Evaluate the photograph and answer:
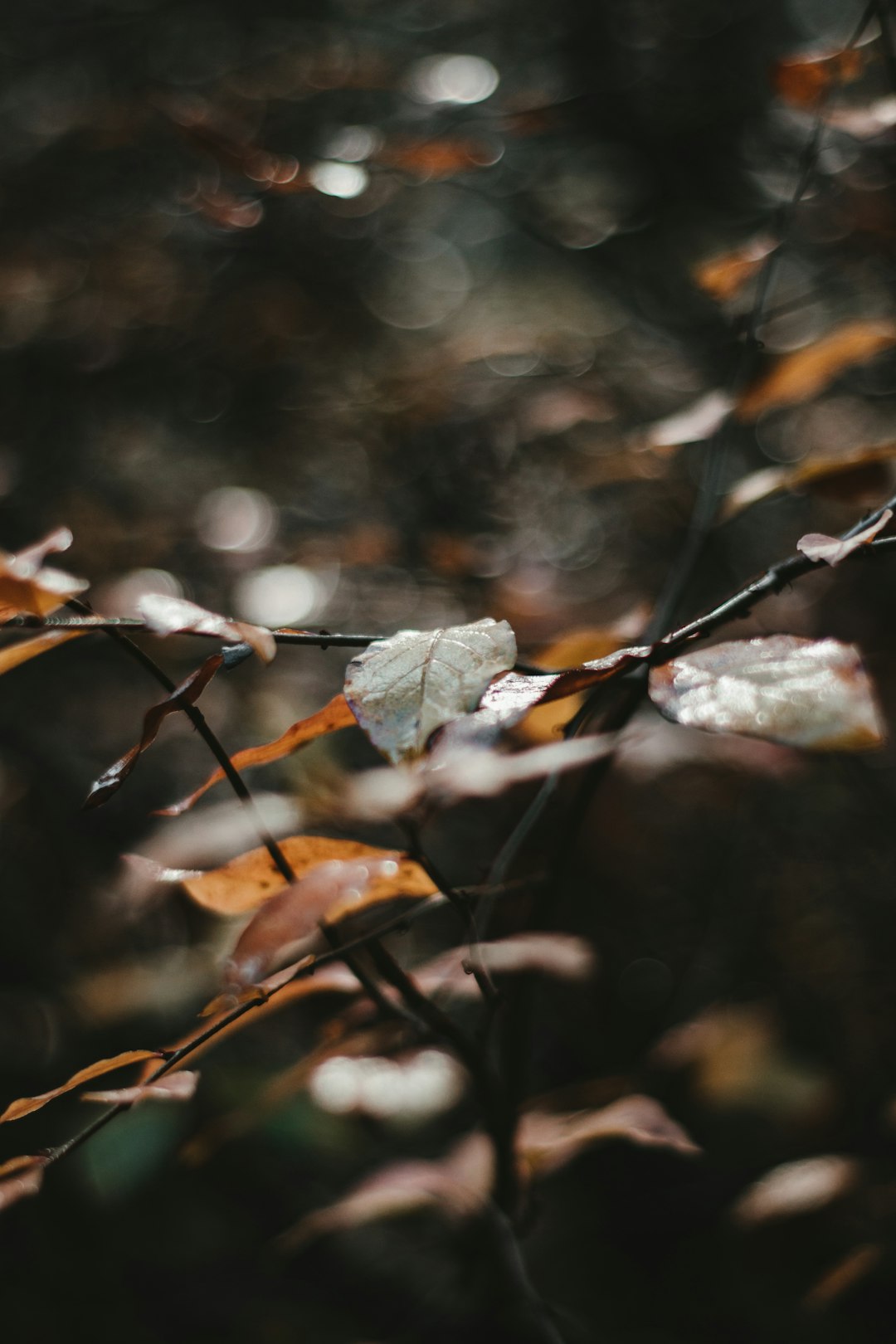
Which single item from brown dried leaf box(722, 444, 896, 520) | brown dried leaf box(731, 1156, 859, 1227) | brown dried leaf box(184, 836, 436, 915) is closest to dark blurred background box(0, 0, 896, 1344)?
brown dried leaf box(731, 1156, 859, 1227)

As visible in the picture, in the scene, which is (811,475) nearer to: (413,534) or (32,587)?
(32,587)

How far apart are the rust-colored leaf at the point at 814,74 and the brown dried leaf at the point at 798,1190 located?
989 mm

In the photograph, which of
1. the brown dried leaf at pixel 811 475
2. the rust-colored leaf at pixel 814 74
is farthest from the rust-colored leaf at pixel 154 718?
the rust-colored leaf at pixel 814 74

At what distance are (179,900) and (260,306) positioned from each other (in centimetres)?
116

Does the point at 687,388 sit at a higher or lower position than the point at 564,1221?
higher

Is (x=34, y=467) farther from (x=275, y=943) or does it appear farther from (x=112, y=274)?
(x=275, y=943)

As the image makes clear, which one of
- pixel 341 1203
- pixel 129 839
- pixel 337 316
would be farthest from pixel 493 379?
pixel 341 1203

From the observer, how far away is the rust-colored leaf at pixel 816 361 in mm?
666

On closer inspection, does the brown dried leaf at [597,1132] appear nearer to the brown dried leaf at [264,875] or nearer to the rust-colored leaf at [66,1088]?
the brown dried leaf at [264,875]

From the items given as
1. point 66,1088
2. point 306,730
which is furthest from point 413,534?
point 66,1088

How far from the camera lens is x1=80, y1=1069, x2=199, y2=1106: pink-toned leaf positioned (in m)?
0.40

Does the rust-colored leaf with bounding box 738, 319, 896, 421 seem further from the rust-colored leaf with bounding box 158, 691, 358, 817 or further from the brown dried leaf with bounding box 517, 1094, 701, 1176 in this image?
the brown dried leaf with bounding box 517, 1094, 701, 1176

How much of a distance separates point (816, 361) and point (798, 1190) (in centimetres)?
78

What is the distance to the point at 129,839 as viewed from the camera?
187cm
